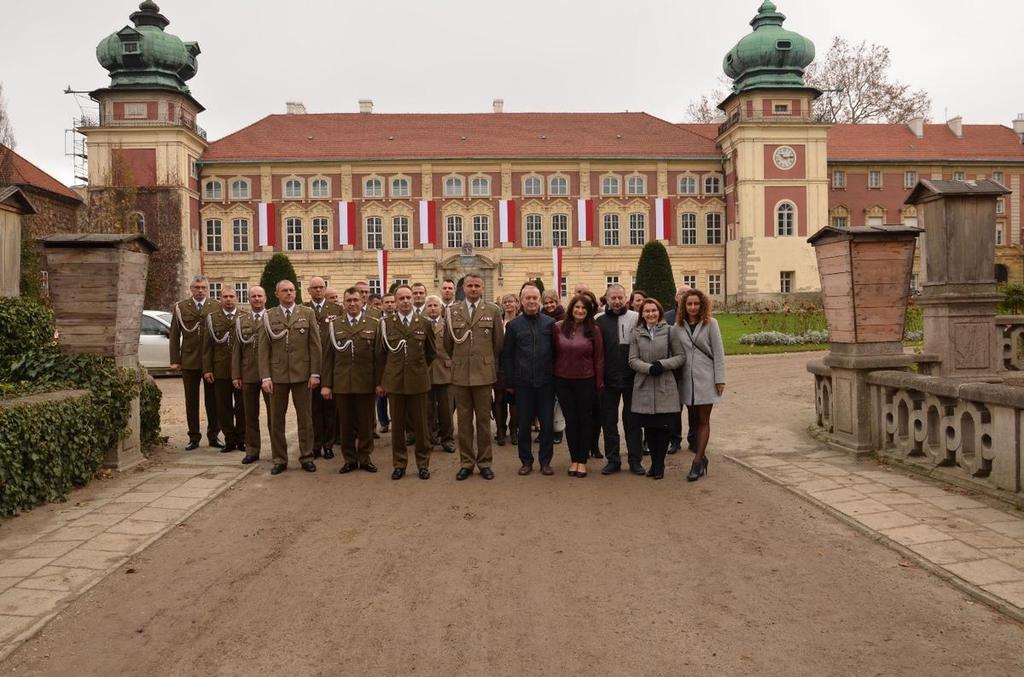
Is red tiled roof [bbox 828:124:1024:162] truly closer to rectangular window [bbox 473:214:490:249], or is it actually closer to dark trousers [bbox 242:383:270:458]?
rectangular window [bbox 473:214:490:249]

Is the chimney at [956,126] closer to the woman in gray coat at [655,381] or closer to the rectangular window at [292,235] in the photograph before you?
the rectangular window at [292,235]

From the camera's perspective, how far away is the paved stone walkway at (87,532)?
15.0ft

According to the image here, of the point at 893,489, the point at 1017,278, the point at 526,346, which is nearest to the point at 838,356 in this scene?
the point at 893,489

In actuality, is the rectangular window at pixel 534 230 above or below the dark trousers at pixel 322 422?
above

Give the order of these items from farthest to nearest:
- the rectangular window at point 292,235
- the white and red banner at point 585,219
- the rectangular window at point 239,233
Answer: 1. the white and red banner at point 585,219
2. the rectangular window at point 292,235
3. the rectangular window at point 239,233

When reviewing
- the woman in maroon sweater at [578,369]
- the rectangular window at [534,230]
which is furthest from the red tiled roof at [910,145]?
the woman in maroon sweater at [578,369]

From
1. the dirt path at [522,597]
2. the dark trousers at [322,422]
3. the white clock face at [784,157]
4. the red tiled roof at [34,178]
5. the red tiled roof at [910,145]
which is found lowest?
the dirt path at [522,597]

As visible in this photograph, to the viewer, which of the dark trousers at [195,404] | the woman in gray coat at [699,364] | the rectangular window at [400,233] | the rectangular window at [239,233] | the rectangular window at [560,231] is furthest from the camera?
the rectangular window at [560,231]

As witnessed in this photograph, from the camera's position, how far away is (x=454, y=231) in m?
51.4

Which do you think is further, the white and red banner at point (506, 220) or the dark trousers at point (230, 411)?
the white and red banner at point (506, 220)

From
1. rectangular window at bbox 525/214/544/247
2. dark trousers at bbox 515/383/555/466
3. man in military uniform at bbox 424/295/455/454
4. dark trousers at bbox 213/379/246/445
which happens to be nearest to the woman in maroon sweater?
dark trousers at bbox 515/383/555/466

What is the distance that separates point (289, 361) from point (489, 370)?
7.10 ft

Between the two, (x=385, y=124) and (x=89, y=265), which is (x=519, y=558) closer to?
(x=89, y=265)

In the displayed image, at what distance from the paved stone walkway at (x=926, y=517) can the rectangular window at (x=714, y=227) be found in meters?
45.5
